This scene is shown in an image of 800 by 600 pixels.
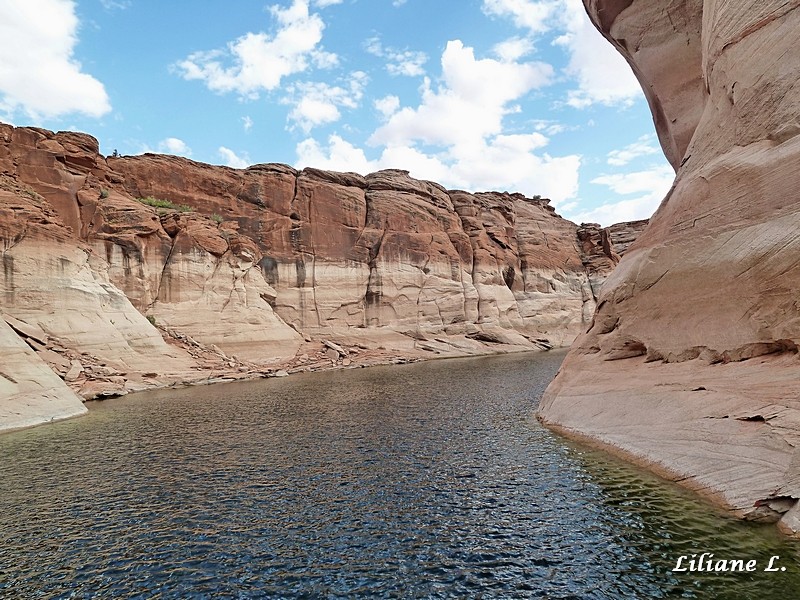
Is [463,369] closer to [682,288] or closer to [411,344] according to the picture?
[411,344]

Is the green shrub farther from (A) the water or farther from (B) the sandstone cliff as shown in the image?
(B) the sandstone cliff

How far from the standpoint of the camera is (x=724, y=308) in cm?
1062

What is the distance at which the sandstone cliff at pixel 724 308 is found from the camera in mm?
8375

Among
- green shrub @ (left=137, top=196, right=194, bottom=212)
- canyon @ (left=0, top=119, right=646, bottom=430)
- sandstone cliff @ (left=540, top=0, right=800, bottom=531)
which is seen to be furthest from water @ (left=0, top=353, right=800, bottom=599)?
green shrub @ (left=137, top=196, right=194, bottom=212)

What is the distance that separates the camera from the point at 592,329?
16.3 meters

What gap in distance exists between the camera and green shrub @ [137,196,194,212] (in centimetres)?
4028

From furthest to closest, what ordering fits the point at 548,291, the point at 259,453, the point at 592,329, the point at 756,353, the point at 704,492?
the point at 548,291
the point at 592,329
the point at 259,453
the point at 756,353
the point at 704,492

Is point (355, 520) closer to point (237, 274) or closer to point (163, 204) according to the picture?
point (237, 274)

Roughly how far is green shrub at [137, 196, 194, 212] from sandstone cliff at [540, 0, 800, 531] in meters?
36.6

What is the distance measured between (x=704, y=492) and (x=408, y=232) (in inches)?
1818

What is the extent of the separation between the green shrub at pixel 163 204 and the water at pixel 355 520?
93.9ft

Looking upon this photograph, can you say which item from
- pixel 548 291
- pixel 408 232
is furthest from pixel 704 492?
pixel 548 291

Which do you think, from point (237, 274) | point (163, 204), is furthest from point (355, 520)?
point (163, 204)

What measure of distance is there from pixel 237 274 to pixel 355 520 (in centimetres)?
3367
